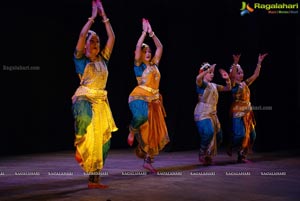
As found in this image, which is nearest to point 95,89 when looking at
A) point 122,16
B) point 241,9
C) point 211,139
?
point 211,139

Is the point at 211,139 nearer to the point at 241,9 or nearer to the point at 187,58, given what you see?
the point at 187,58

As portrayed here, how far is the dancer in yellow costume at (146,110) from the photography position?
604 cm

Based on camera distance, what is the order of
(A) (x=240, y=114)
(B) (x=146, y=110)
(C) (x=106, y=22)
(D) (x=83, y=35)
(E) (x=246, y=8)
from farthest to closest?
(E) (x=246, y=8), (A) (x=240, y=114), (B) (x=146, y=110), (C) (x=106, y=22), (D) (x=83, y=35)

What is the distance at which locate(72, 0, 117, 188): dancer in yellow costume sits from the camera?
4836 mm

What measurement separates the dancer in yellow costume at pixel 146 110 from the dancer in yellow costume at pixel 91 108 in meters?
1.05

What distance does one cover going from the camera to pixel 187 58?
29.2 ft

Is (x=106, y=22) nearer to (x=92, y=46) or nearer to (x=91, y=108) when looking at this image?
(x=92, y=46)

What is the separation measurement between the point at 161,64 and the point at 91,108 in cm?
463

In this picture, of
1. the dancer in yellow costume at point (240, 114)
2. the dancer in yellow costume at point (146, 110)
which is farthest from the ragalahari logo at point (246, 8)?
the dancer in yellow costume at point (146, 110)

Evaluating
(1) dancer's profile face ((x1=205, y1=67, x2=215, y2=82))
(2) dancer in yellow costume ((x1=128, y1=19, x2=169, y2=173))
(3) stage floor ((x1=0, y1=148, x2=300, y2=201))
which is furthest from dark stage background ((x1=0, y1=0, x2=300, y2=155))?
(2) dancer in yellow costume ((x1=128, y1=19, x2=169, y2=173))

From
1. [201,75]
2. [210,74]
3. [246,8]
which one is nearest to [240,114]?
[210,74]

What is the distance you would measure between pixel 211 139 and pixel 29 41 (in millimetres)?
3308

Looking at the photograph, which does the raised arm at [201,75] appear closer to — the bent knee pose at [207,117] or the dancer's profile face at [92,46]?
the bent knee pose at [207,117]

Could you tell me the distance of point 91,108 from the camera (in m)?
4.90
